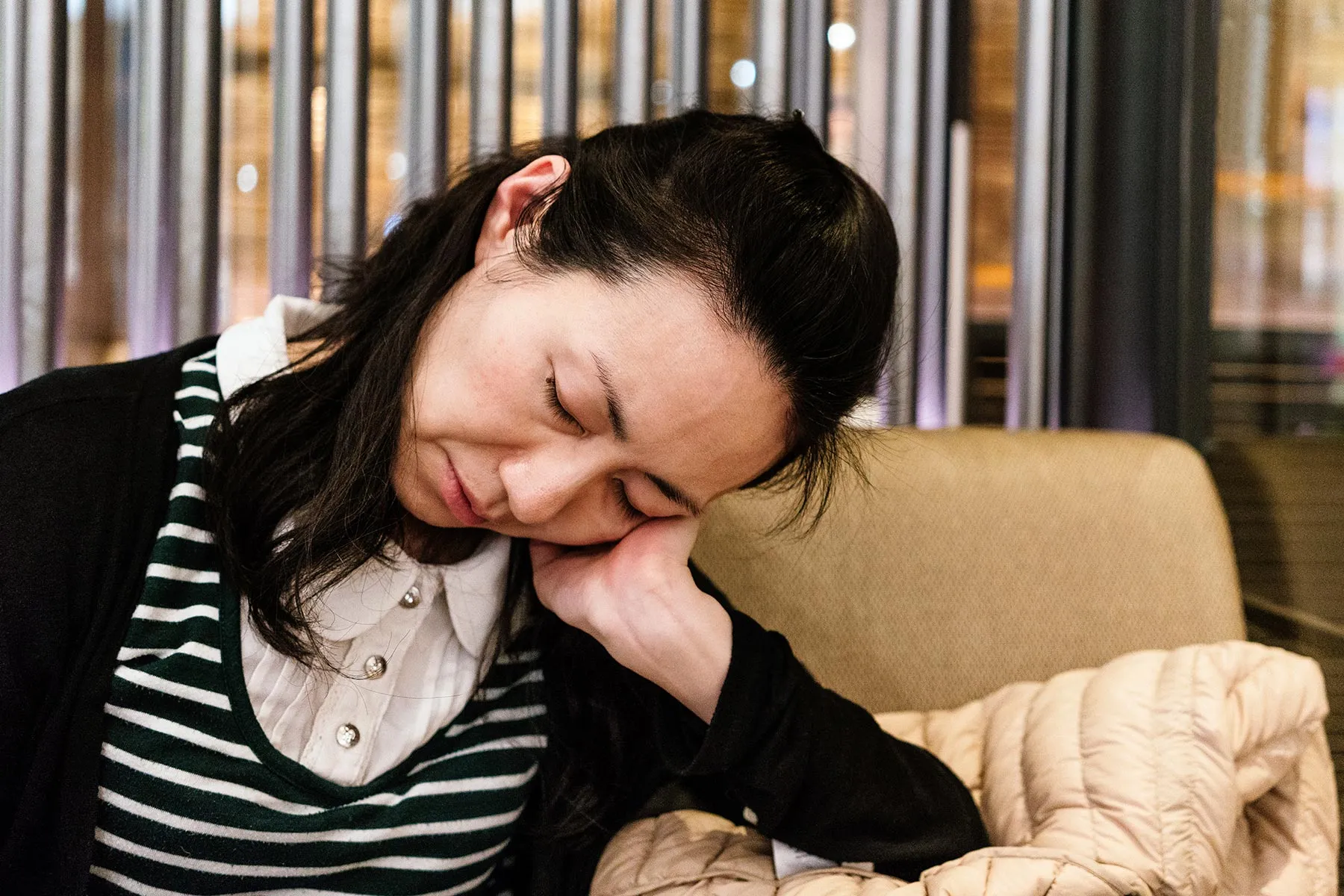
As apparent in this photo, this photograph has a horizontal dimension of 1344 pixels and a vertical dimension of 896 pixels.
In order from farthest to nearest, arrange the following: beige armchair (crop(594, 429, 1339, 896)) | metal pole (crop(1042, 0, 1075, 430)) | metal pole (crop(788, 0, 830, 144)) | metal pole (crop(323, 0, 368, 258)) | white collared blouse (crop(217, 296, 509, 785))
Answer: metal pole (crop(1042, 0, 1075, 430)) → metal pole (crop(788, 0, 830, 144)) → metal pole (crop(323, 0, 368, 258)) → beige armchair (crop(594, 429, 1339, 896)) → white collared blouse (crop(217, 296, 509, 785))

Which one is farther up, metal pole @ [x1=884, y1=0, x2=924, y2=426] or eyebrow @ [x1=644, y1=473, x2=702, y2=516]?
metal pole @ [x1=884, y1=0, x2=924, y2=426]

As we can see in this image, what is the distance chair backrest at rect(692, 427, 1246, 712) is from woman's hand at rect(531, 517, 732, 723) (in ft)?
0.82

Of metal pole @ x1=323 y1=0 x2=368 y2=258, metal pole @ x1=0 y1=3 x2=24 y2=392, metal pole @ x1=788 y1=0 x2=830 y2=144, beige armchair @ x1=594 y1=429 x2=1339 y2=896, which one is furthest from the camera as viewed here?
metal pole @ x1=788 y1=0 x2=830 y2=144

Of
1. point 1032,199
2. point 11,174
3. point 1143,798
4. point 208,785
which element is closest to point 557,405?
point 208,785

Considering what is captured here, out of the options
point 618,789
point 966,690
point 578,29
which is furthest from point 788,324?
point 578,29

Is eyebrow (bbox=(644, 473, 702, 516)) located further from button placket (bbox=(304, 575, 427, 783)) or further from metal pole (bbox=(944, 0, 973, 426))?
metal pole (bbox=(944, 0, 973, 426))

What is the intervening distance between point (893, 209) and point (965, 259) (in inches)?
5.2

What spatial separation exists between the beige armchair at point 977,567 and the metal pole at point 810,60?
0.53 meters

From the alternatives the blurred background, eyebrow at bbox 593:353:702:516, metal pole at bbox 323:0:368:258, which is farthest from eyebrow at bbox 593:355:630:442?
metal pole at bbox 323:0:368:258

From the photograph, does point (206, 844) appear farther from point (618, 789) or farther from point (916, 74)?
point (916, 74)

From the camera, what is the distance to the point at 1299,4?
4.95 ft

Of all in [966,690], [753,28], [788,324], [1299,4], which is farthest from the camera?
[753,28]

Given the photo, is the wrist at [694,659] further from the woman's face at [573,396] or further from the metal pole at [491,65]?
the metal pole at [491,65]

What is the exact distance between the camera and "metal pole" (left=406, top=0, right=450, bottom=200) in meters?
1.53
